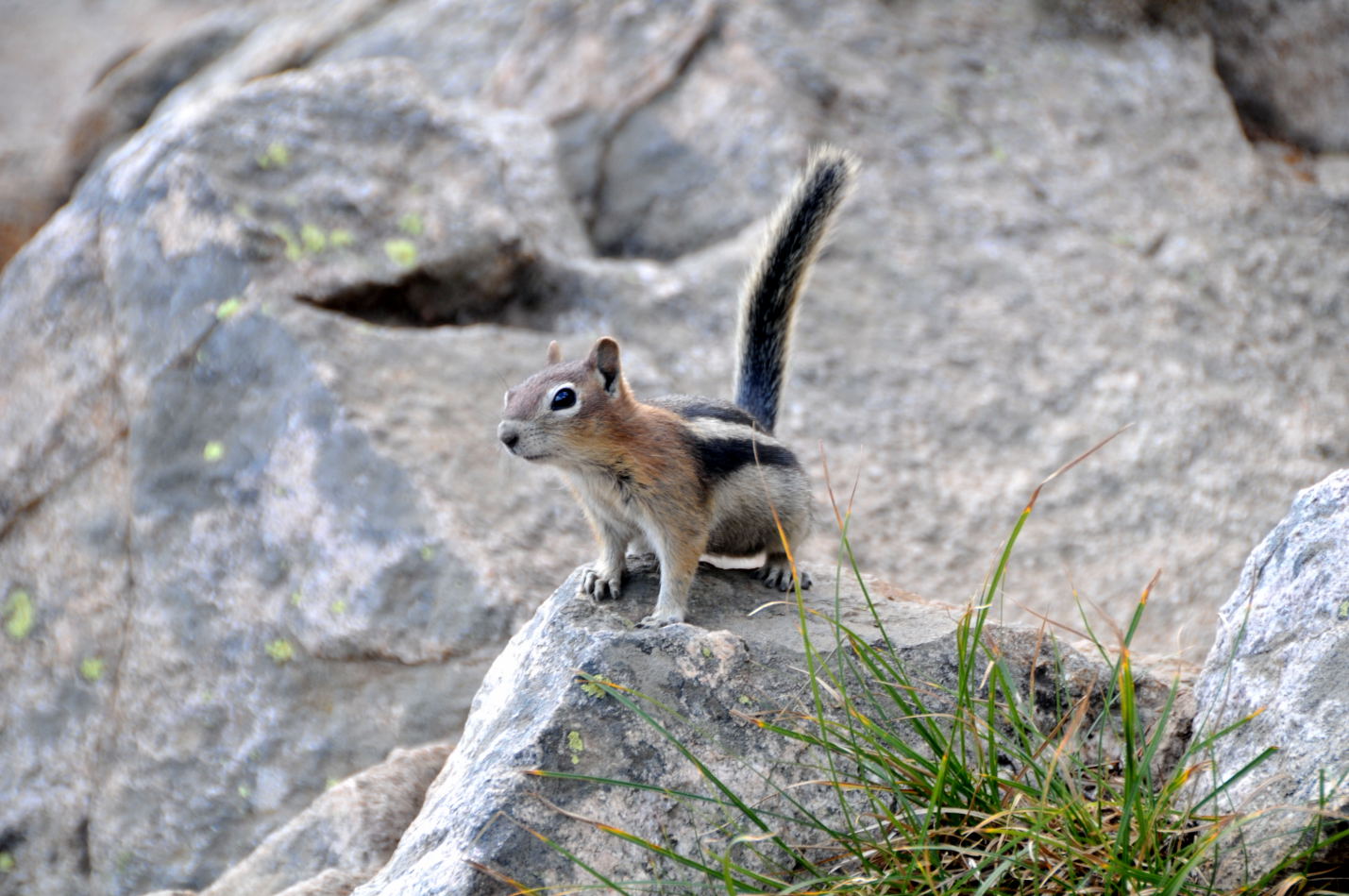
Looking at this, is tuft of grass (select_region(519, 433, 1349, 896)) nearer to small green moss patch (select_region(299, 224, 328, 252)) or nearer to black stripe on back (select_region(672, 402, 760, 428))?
black stripe on back (select_region(672, 402, 760, 428))

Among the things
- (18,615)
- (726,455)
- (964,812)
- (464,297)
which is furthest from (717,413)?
(18,615)

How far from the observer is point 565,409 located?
3729mm

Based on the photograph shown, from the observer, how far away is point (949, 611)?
12.6 ft

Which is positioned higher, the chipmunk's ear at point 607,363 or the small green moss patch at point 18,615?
the chipmunk's ear at point 607,363

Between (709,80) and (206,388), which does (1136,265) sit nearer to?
(709,80)

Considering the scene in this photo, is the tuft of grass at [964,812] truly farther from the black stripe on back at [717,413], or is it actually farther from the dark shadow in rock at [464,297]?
the dark shadow in rock at [464,297]

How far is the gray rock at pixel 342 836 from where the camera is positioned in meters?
3.90

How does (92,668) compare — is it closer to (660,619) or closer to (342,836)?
(342,836)

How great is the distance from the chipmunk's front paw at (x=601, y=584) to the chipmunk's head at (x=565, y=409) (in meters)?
0.37

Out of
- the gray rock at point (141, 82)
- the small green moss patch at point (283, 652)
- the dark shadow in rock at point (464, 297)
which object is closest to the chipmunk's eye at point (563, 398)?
the small green moss patch at point (283, 652)

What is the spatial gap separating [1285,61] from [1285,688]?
704 cm

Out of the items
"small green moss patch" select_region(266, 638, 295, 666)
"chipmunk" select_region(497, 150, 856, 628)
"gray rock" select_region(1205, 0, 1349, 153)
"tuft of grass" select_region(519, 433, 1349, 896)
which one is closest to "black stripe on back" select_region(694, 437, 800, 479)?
"chipmunk" select_region(497, 150, 856, 628)

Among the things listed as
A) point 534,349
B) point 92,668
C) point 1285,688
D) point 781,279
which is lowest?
point 92,668

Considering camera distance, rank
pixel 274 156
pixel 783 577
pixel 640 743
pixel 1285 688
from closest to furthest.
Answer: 1. pixel 1285 688
2. pixel 640 743
3. pixel 783 577
4. pixel 274 156
